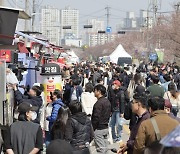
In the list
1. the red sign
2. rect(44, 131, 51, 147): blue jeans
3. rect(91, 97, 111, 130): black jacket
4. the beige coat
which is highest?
the red sign

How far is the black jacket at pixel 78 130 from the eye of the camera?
844 centimetres

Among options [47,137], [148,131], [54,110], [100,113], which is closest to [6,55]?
[47,137]

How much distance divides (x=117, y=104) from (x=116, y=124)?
0.65 metres

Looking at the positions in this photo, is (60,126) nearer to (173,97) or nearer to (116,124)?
(173,97)

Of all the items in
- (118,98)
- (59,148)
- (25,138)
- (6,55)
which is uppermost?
(6,55)

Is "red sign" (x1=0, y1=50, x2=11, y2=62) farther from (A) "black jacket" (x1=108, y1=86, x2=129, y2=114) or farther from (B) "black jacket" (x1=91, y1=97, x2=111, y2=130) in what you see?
(B) "black jacket" (x1=91, y1=97, x2=111, y2=130)

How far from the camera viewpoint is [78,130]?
28.1 feet

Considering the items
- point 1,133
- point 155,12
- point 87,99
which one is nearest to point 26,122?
point 1,133

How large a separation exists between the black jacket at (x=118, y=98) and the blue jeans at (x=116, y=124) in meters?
0.22

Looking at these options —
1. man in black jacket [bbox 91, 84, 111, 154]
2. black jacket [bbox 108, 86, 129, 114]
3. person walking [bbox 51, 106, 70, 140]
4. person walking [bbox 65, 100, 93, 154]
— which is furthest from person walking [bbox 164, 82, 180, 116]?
person walking [bbox 51, 106, 70, 140]

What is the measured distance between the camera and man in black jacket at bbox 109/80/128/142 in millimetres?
14320

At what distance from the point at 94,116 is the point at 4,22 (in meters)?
4.54

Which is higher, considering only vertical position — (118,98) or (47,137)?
(118,98)

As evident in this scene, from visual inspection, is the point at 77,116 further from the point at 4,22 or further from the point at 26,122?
the point at 4,22
